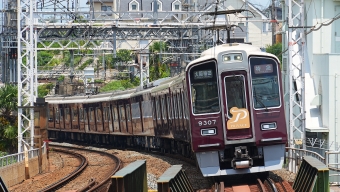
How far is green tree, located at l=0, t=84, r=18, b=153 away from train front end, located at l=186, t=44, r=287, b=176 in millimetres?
11388

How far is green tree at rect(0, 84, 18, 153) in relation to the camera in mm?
23031

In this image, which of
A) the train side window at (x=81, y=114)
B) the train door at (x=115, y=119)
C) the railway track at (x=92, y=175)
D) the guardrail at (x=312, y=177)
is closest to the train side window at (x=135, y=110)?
the railway track at (x=92, y=175)

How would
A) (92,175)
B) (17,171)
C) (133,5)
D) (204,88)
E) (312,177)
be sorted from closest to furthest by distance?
(312,177) → (204,88) → (17,171) → (92,175) → (133,5)

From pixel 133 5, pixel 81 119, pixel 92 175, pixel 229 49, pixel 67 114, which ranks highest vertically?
pixel 133 5

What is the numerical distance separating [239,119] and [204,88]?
814mm

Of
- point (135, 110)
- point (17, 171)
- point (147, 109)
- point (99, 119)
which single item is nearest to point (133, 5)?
point (99, 119)

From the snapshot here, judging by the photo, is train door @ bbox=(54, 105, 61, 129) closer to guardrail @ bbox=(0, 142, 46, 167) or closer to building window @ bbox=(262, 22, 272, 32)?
guardrail @ bbox=(0, 142, 46, 167)

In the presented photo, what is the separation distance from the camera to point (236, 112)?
12688 millimetres

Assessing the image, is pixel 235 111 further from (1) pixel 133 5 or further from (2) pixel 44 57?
(2) pixel 44 57

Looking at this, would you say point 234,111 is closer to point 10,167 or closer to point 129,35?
point 10,167

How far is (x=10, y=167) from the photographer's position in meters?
16.2

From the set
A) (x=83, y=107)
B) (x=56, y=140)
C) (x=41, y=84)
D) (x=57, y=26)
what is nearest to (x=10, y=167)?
(x=57, y=26)

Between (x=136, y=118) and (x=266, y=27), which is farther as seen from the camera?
(x=266, y=27)

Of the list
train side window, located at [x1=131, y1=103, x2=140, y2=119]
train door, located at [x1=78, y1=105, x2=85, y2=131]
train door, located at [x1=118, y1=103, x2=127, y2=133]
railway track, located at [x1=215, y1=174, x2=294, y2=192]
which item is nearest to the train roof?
railway track, located at [x1=215, y1=174, x2=294, y2=192]
